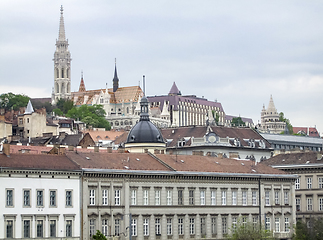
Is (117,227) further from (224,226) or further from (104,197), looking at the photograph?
(224,226)

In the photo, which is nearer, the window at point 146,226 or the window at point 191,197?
the window at point 146,226

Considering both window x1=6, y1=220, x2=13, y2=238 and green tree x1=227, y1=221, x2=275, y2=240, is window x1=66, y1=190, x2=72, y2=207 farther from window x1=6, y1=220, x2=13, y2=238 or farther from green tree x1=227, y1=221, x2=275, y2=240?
green tree x1=227, y1=221, x2=275, y2=240

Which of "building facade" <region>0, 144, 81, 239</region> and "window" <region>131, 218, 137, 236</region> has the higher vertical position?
"building facade" <region>0, 144, 81, 239</region>

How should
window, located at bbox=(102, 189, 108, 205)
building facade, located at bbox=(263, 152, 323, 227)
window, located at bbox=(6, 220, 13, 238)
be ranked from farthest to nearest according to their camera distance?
building facade, located at bbox=(263, 152, 323, 227)
window, located at bbox=(102, 189, 108, 205)
window, located at bbox=(6, 220, 13, 238)

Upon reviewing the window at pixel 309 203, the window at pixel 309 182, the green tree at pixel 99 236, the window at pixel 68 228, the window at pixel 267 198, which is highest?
the window at pixel 309 182

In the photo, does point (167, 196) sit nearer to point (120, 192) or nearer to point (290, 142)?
point (120, 192)

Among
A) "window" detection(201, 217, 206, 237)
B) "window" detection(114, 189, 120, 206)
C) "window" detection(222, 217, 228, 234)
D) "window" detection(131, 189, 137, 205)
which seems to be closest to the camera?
"window" detection(114, 189, 120, 206)

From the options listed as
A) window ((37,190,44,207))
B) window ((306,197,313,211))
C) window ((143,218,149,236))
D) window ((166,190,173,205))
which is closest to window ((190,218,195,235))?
window ((166,190,173,205))

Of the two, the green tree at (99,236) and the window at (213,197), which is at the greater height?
the window at (213,197)

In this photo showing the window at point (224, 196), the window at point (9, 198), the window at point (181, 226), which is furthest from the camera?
the window at point (224, 196)

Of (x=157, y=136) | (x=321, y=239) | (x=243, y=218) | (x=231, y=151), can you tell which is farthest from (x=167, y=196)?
(x=231, y=151)

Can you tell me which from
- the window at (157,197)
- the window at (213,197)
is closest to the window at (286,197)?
the window at (213,197)

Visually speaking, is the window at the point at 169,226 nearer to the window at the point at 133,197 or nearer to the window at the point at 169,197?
the window at the point at 169,197

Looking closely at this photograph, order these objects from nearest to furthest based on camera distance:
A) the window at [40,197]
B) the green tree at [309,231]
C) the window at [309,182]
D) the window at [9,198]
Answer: the window at [9,198], the window at [40,197], the green tree at [309,231], the window at [309,182]
